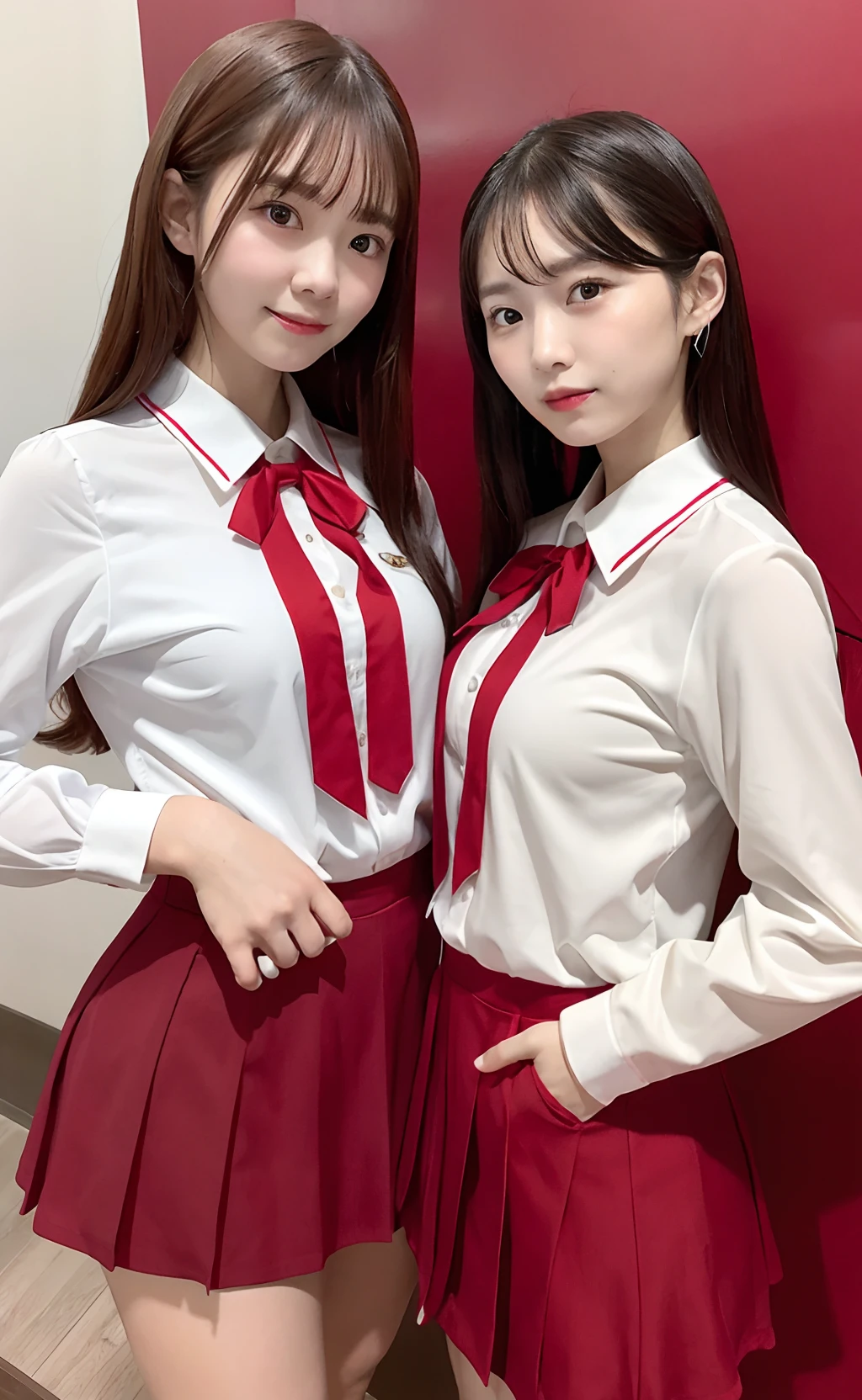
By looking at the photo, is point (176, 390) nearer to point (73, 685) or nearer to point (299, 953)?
point (73, 685)

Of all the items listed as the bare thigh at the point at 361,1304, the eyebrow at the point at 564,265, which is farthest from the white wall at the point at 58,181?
the bare thigh at the point at 361,1304

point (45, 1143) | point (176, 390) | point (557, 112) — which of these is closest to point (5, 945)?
point (45, 1143)

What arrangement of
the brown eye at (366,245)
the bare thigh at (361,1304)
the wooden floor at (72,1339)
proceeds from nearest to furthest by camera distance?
the brown eye at (366,245)
the bare thigh at (361,1304)
the wooden floor at (72,1339)

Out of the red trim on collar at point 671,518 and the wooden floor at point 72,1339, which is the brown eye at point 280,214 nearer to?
the red trim on collar at point 671,518

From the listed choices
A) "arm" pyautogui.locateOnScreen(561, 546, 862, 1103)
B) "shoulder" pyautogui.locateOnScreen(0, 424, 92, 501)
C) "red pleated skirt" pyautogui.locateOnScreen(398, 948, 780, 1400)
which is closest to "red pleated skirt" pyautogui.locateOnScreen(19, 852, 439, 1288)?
"red pleated skirt" pyautogui.locateOnScreen(398, 948, 780, 1400)

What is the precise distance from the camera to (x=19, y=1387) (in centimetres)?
190

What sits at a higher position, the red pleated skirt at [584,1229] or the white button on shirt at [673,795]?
the white button on shirt at [673,795]

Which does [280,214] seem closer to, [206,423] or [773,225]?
[206,423]

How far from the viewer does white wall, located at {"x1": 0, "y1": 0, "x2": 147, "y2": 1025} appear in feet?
5.61

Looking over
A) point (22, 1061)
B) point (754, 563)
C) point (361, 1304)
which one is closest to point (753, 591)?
point (754, 563)

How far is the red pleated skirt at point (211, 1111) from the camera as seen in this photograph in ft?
3.58

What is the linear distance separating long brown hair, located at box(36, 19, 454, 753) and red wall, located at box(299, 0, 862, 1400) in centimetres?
33

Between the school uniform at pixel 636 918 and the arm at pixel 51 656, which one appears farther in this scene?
the arm at pixel 51 656

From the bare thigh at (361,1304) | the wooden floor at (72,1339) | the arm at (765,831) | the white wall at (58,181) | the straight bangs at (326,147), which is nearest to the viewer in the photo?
the arm at (765,831)
